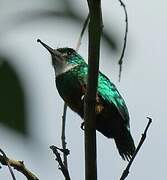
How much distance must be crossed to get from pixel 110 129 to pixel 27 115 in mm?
2303

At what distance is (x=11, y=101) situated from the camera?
0.53m

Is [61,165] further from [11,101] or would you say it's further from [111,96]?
[111,96]

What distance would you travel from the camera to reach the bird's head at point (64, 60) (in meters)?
3.25

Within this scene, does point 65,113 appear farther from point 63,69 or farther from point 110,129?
point 63,69

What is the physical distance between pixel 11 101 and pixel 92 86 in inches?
16.0

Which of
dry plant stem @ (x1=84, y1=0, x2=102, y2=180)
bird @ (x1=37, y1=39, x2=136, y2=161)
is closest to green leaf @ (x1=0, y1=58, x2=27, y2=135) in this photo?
dry plant stem @ (x1=84, y1=0, x2=102, y2=180)

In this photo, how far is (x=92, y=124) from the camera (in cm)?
101

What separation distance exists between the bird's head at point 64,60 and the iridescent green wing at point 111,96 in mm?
281

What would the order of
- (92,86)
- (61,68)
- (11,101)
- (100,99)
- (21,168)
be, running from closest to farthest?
(11,101), (92,86), (21,168), (100,99), (61,68)

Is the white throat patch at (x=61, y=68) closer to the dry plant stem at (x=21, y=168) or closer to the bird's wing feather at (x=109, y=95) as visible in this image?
the bird's wing feather at (x=109, y=95)

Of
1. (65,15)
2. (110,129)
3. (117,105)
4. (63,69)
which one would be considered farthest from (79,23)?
(63,69)

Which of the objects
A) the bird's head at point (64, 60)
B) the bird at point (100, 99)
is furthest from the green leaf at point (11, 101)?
the bird's head at point (64, 60)

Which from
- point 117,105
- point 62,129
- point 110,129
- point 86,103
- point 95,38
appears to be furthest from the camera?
point 117,105

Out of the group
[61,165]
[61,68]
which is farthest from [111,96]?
[61,165]
